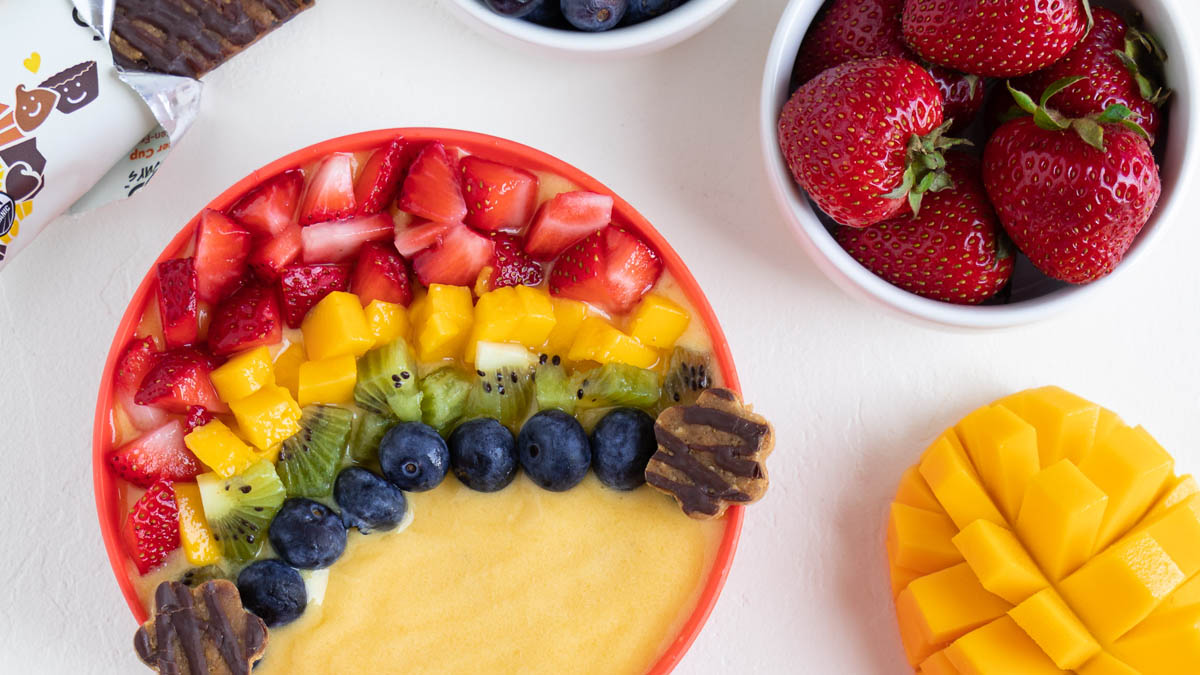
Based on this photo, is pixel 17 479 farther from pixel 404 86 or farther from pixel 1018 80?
pixel 1018 80

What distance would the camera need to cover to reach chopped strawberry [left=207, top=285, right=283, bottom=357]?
1.18 m

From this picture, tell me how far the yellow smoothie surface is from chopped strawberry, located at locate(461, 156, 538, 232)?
1.08 ft

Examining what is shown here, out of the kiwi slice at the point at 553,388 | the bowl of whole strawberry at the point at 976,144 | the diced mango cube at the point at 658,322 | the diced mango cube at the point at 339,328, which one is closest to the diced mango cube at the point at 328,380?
the diced mango cube at the point at 339,328

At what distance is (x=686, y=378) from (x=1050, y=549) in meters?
0.50

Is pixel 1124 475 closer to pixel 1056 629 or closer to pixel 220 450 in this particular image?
pixel 1056 629

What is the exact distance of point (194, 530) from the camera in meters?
1.15

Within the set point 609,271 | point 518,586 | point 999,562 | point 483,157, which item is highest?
point 483,157

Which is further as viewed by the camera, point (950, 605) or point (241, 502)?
point (950, 605)

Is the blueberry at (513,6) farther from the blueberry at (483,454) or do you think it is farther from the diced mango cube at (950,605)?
the diced mango cube at (950,605)

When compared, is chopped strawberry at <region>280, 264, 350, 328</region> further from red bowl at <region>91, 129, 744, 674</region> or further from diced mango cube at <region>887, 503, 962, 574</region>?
diced mango cube at <region>887, 503, 962, 574</region>

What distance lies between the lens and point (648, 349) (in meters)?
1.23

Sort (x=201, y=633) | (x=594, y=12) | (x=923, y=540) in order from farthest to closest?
(x=923, y=540) → (x=594, y=12) → (x=201, y=633)

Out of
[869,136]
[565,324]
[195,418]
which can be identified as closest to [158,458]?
[195,418]

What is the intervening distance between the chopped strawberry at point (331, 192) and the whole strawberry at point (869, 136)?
55 cm
